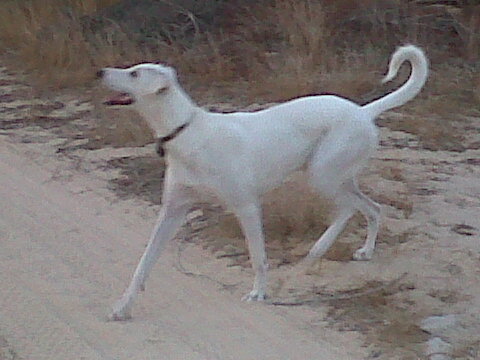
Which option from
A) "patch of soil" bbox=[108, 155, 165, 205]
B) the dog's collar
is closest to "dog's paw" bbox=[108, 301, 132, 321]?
the dog's collar

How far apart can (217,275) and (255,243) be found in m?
0.65

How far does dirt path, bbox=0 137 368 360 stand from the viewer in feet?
16.3

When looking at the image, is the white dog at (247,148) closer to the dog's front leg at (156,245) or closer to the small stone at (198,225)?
the dog's front leg at (156,245)

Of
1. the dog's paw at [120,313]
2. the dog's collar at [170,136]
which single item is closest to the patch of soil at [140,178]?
the dog's paw at [120,313]

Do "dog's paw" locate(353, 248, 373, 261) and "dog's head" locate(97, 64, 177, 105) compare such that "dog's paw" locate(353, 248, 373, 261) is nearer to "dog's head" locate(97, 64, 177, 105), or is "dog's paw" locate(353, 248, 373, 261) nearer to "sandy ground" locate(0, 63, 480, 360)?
"sandy ground" locate(0, 63, 480, 360)

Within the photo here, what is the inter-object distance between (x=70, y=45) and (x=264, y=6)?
231 cm

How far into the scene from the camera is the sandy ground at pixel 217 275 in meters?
5.04

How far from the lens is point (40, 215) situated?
7262 mm

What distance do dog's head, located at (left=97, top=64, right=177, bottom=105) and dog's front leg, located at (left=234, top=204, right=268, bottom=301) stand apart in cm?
72

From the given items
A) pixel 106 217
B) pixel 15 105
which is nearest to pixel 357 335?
pixel 106 217

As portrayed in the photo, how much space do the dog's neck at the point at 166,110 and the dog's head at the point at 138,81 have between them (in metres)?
0.03

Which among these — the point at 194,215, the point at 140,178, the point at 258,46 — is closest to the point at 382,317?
the point at 194,215

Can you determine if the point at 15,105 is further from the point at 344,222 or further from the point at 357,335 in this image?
the point at 357,335

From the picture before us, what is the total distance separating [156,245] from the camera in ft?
17.9
